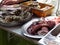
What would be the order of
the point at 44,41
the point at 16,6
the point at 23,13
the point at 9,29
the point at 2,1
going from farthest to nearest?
the point at 2,1, the point at 16,6, the point at 23,13, the point at 9,29, the point at 44,41

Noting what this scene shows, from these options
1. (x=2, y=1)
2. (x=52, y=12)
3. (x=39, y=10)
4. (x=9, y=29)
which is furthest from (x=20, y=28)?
(x=2, y=1)

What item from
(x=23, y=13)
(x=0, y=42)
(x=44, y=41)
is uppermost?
(x=23, y=13)

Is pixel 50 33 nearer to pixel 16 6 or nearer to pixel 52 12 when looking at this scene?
pixel 52 12

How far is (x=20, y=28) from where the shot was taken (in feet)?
3.85

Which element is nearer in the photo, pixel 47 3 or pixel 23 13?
pixel 23 13

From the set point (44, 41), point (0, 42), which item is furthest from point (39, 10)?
point (0, 42)

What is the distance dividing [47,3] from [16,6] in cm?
27

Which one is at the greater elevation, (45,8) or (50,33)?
(45,8)

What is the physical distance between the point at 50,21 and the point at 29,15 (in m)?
0.18

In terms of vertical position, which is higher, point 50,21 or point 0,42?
point 50,21

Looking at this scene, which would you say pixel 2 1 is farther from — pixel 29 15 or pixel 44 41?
pixel 44 41

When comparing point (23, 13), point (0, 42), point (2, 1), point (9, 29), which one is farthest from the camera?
point (0, 42)

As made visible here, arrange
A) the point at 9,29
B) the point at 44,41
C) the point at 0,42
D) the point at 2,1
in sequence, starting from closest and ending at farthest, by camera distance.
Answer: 1. the point at 44,41
2. the point at 9,29
3. the point at 2,1
4. the point at 0,42

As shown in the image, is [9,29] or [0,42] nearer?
[9,29]
